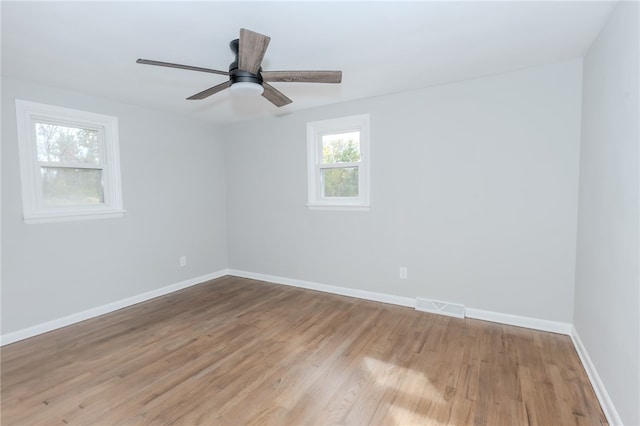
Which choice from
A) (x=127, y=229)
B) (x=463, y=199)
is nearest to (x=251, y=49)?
(x=463, y=199)

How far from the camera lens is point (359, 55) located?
240 cm

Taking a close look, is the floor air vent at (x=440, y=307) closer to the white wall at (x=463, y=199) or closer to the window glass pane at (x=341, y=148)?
the white wall at (x=463, y=199)

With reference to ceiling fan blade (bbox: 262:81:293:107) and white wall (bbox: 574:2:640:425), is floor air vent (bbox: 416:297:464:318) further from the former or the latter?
ceiling fan blade (bbox: 262:81:293:107)

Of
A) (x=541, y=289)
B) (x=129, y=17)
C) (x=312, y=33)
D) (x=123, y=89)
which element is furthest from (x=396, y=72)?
(x=123, y=89)

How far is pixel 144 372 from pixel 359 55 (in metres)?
2.97

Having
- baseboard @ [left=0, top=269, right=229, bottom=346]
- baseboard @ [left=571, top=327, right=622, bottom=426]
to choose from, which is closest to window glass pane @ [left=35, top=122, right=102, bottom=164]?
baseboard @ [left=0, top=269, right=229, bottom=346]

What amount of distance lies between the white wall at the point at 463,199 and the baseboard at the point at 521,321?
5 centimetres

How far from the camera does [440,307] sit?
3.18 meters

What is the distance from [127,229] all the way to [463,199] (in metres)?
3.84

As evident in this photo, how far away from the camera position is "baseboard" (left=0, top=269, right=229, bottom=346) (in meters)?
2.74

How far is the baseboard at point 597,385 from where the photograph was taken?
5.39ft

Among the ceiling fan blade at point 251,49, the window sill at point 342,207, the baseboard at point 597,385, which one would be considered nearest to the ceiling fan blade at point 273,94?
the ceiling fan blade at point 251,49

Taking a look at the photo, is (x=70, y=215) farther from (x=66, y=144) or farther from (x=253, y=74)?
(x=253, y=74)

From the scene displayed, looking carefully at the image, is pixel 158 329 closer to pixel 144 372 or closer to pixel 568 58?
pixel 144 372
